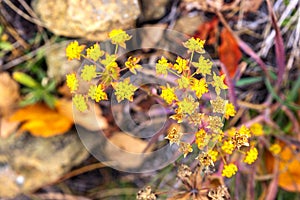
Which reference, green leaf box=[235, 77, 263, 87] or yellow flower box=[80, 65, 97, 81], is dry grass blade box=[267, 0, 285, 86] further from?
yellow flower box=[80, 65, 97, 81]

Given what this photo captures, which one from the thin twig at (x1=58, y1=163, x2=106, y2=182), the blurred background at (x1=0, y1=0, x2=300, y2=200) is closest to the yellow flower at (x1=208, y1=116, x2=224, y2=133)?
the blurred background at (x1=0, y1=0, x2=300, y2=200)

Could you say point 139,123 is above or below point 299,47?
below

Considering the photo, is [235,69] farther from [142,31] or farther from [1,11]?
[1,11]

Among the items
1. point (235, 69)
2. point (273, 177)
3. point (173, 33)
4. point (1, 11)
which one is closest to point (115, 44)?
point (173, 33)

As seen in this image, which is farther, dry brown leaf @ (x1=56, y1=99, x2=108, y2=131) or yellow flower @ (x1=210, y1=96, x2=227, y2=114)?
dry brown leaf @ (x1=56, y1=99, x2=108, y2=131)

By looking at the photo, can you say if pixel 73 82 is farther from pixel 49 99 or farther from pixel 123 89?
pixel 49 99

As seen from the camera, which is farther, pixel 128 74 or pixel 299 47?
pixel 299 47

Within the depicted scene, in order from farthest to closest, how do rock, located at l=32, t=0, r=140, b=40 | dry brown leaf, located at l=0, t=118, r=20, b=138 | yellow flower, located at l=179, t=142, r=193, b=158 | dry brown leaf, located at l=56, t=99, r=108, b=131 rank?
dry brown leaf, located at l=0, t=118, r=20, b=138
dry brown leaf, located at l=56, t=99, r=108, b=131
rock, located at l=32, t=0, r=140, b=40
yellow flower, located at l=179, t=142, r=193, b=158

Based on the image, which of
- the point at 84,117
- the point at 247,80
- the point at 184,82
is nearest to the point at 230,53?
the point at 247,80
